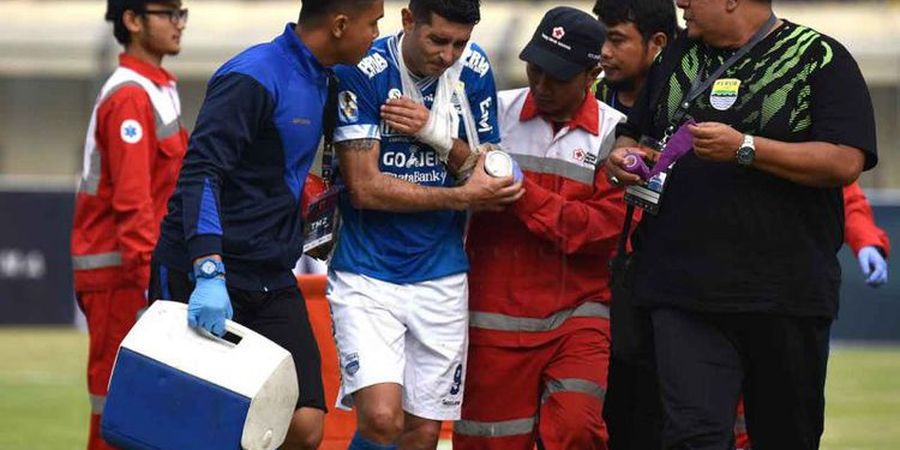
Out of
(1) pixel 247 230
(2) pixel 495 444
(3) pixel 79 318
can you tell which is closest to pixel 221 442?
(1) pixel 247 230

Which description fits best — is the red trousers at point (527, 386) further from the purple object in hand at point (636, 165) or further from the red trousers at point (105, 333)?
the red trousers at point (105, 333)

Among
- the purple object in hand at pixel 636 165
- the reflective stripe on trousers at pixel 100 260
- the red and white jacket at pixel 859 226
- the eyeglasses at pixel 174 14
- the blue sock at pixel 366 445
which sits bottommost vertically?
the blue sock at pixel 366 445

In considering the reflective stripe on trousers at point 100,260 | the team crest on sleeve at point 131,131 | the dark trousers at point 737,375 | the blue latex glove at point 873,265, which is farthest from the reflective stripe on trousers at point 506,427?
the blue latex glove at point 873,265

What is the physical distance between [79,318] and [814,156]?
14327mm

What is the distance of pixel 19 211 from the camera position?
2002 centimetres

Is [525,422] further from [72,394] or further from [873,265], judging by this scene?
[72,394]

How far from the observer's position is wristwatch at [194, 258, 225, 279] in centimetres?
670

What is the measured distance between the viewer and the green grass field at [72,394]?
1209 centimetres

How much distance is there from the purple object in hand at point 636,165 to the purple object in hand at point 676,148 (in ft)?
0.08

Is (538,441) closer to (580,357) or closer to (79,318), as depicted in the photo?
(580,357)

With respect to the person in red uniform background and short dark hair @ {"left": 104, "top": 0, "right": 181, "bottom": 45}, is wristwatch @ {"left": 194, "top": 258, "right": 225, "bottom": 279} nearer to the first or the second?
short dark hair @ {"left": 104, "top": 0, "right": 181, "bottom": 45}

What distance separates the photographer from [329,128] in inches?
294

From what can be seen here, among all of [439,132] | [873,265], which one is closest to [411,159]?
[439,132]

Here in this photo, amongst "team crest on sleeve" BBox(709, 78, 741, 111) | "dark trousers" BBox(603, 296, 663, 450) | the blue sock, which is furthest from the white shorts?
"team crest on sleeve" BBox(709, 78, 741, 111)
